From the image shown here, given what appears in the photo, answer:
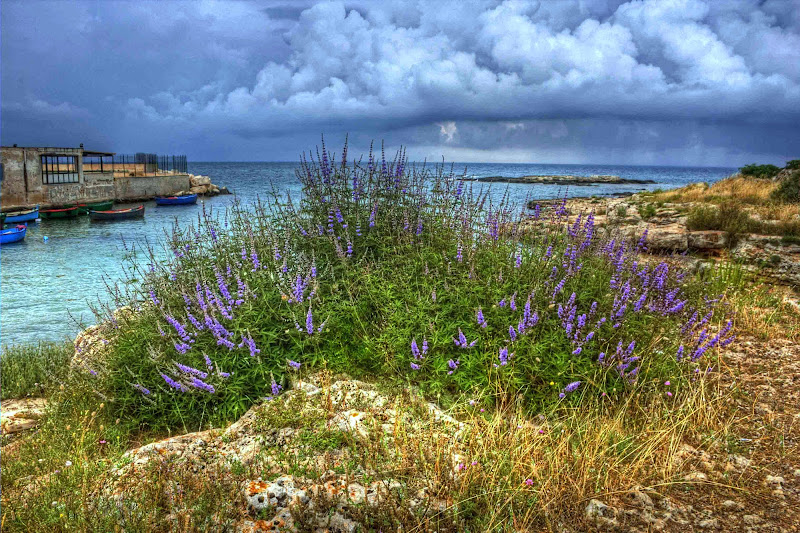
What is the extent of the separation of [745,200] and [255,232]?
18.9 meters

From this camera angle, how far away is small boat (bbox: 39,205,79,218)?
3822 centimetres

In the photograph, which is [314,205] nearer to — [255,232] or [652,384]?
[255,232]

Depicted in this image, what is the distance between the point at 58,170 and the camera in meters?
43.2

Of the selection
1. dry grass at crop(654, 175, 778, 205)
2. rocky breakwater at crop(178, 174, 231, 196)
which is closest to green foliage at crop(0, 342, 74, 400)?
dry grass at crop(654, 175, 778, 205)

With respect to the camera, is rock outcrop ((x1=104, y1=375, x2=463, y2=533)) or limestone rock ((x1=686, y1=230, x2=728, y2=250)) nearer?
rock outcrop ((x1=104, y1=375, x2=463, y2=533))

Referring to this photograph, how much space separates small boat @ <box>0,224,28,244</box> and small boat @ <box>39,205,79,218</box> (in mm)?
10916

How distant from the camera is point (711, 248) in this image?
11.7 metres

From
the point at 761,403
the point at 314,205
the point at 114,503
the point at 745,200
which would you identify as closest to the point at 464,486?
the point at 114,503

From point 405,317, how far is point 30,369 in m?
8.08

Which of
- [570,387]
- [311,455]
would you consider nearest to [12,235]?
[311,455]

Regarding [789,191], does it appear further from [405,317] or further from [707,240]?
[405,317]

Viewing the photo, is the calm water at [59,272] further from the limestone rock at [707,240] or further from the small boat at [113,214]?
the limestone rock at [707,240]

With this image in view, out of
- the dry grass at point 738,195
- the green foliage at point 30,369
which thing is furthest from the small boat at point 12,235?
the dry grass at point 738,195

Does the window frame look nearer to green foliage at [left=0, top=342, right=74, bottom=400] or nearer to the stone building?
the stone building
